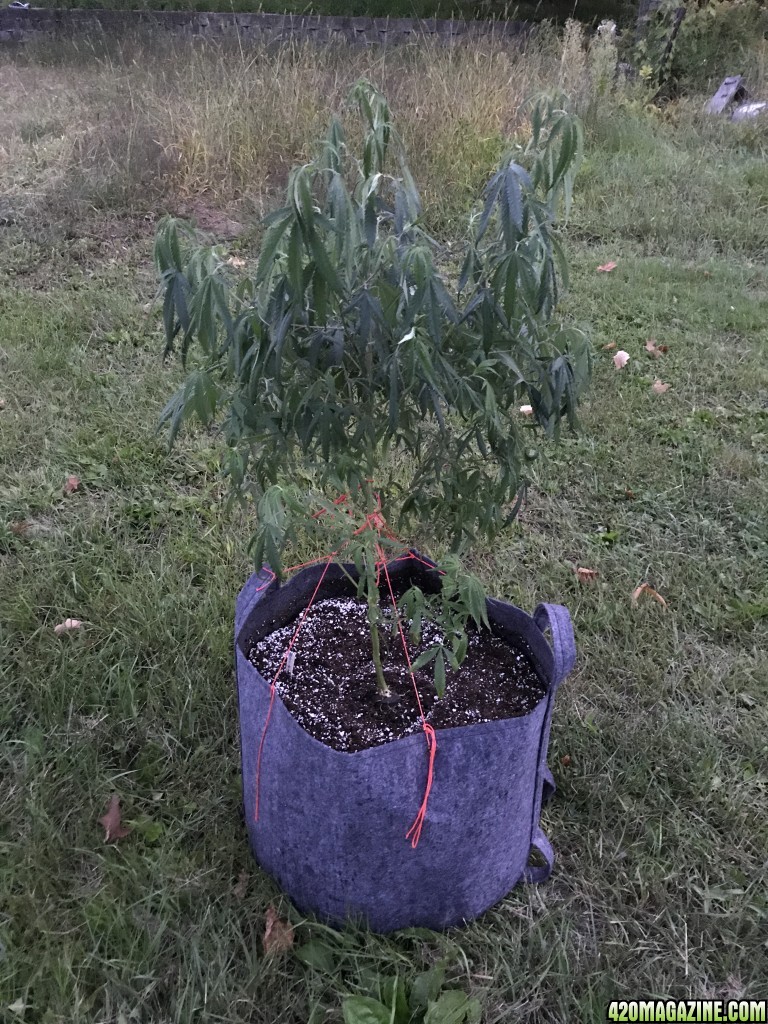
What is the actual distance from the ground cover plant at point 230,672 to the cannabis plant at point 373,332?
2.20 ft

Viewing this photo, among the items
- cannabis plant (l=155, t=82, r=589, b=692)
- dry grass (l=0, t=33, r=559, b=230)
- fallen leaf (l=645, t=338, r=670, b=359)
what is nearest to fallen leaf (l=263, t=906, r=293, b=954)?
cannabis plant (l=155, t=82, r=589, b=692)

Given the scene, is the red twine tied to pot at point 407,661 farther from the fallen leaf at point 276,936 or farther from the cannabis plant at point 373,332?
the fallen leaf at point 276,936

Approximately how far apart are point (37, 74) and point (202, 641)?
313 inches

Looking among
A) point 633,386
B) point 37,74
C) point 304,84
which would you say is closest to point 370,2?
point 37,74

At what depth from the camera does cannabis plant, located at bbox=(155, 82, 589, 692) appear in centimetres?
115

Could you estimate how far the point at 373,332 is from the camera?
1.22 m

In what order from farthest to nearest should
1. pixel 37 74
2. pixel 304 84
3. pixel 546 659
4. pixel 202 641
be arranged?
pixel 37 74, pixel 304 84, pixel 202 641, pixel 546 659

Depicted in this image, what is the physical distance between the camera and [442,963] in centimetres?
155

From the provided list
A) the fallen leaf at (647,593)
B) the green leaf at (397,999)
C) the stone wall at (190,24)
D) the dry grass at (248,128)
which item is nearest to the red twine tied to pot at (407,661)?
the green leaf at (397,999)

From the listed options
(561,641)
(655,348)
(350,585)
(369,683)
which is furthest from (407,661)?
(655,348)

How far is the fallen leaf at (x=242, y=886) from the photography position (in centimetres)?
168

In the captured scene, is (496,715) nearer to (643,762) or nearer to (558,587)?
(643,762)

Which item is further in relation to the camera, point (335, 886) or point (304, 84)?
point (304, 84)

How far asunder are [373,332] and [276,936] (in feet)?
3.86
